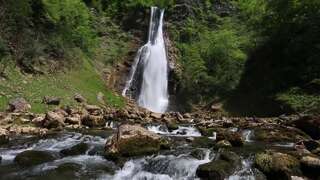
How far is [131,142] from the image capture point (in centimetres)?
1734

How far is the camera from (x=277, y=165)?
1448 cm

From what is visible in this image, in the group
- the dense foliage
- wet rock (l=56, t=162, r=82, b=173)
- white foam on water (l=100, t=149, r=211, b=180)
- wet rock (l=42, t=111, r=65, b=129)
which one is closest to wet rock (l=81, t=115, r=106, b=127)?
wet rock (l=42, t=111, r=65, b=129)

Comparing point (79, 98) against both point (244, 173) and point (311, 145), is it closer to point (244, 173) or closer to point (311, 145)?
point (311, 145)

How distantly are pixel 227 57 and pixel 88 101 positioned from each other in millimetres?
17046

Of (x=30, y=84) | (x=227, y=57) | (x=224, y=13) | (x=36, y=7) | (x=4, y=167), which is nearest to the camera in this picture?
(x=4, y=167)

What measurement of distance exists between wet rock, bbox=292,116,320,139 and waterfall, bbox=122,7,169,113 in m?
21.5

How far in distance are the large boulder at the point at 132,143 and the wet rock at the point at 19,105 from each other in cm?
1132

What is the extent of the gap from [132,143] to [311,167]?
6.46 m

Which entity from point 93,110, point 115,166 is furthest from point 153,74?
point 115,166

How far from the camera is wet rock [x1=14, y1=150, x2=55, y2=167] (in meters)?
16.8

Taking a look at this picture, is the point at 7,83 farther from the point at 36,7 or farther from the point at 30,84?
the point at 36,7

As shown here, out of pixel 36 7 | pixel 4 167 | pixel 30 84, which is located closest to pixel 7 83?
pixel 30 84

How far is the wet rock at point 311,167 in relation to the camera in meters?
14.4

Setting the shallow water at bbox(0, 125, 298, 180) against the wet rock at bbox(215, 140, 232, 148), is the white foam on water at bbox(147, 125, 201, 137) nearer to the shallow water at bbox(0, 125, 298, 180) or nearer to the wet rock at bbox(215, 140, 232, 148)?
the shallow water at bbox(0, 125, 298, 180)
